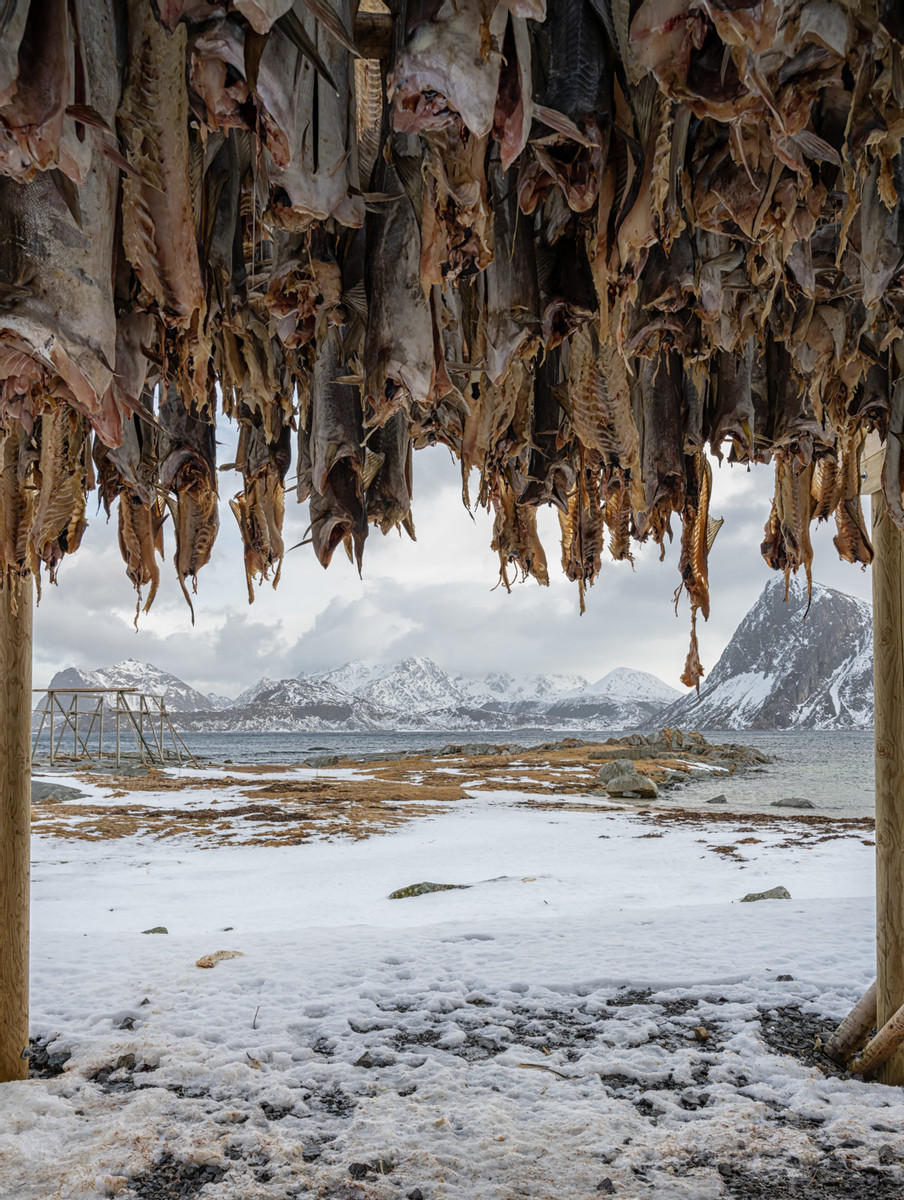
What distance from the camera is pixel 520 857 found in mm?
10336

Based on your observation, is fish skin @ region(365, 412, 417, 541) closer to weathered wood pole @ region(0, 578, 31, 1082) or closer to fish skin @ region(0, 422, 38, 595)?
fish skin @ region(0, 422, 38, 595)

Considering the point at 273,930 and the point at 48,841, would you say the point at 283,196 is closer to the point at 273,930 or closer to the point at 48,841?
the point at 273,930

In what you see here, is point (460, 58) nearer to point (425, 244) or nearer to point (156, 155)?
point (425, 244)

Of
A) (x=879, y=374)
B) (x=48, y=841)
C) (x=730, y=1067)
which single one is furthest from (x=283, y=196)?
(x=48, y=841)

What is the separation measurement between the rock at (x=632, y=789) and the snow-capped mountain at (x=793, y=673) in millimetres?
109258

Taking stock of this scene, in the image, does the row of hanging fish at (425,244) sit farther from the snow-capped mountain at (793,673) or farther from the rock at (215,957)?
the snow-capped mountain at (793,673)

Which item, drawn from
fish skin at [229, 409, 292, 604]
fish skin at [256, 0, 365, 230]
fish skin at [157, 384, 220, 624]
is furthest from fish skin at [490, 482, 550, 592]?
fish skin at [256, 0, 365, 230]

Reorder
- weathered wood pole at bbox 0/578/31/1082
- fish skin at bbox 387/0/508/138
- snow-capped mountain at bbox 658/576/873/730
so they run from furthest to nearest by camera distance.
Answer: snow-capped mountain at bbox 658/576/873/730
weathered wood pole at bbox 0/578/31/1082
fish skin at bbox 387/0/508/138

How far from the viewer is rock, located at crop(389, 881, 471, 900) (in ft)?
25.3

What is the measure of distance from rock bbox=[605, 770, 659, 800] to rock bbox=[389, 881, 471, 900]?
11.9m

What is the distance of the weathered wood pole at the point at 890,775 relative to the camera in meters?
3.20

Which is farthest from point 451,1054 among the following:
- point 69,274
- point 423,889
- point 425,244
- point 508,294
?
point 423,889

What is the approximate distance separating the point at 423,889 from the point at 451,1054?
425 centimetres

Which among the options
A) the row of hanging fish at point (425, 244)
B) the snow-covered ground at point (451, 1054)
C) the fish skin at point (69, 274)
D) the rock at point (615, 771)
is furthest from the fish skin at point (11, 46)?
the rock at point (615, 771)
